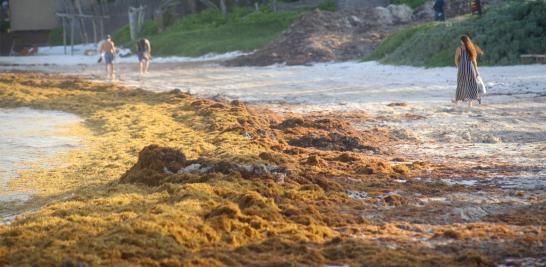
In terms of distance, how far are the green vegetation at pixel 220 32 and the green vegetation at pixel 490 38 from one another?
13826 millimetres

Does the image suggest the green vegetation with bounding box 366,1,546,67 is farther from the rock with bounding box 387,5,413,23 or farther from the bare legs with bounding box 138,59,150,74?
the rock with bounding box 387,5,413,23

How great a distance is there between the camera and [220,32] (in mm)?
48094

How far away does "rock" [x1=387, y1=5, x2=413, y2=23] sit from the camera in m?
41.2

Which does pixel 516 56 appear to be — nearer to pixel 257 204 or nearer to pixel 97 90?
pixel 97 90

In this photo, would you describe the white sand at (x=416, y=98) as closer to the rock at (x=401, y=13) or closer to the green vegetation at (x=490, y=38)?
the green vegetation at (x=490, y=38)

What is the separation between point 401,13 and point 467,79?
2299 cm

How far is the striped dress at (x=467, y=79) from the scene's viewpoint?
18828mm

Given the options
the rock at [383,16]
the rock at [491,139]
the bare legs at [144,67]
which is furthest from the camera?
the rock at [383,16]

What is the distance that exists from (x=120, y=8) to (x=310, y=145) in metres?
45.0

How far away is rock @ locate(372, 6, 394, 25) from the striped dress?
73.0 ft

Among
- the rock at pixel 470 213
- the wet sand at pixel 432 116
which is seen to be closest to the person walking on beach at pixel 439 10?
the wet sand at pixel 432 116

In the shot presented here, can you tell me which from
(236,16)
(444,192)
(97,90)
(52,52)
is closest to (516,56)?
(97,90)

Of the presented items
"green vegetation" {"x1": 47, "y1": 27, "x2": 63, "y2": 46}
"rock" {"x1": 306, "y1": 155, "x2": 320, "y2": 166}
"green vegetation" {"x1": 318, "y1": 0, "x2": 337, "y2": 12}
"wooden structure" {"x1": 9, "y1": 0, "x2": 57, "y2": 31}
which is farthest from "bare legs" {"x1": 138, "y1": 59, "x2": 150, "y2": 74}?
"wooden structure" {"x1": 9, "y1": 0, "x2": 57, "y2": 31}

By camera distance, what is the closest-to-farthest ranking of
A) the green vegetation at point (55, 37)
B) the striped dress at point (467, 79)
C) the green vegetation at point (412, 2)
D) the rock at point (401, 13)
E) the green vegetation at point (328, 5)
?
the striped dress at point (467, 79)
the rock at point (401, 13)
the green vegetation at point (412, 2)
the green vegetation at point (328, 5)
the green vegetation at point (55, 37)
